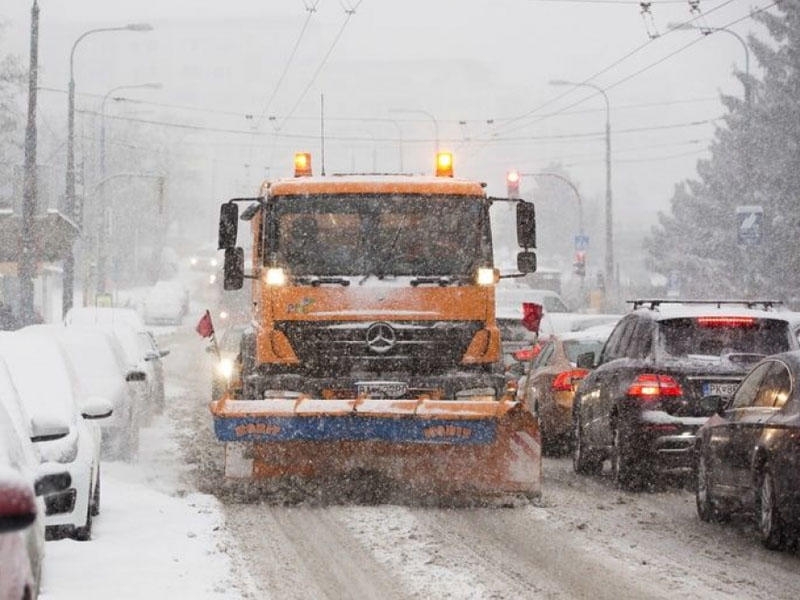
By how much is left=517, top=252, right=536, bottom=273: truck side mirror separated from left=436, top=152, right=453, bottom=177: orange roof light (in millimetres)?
1645

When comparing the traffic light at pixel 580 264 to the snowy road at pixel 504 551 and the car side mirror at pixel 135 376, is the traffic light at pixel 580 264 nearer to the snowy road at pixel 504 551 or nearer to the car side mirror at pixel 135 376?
the car side mirror at pixel 135 376

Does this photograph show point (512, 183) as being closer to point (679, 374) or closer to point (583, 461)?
point (583, 461)

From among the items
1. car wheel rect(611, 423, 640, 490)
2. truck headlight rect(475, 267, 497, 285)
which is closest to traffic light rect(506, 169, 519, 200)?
car wheel rect(611, 423, 640, 490)

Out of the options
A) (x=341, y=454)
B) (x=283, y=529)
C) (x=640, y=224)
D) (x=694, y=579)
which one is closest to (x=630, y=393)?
(x=341, y=454)

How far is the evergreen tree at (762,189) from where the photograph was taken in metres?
58.0

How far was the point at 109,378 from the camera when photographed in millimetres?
18172

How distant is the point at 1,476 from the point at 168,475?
12.8 meters

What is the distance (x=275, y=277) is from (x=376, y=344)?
3.53 ft

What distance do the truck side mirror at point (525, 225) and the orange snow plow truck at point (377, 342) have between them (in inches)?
0.6

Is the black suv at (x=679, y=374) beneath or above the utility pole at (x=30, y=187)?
beneath

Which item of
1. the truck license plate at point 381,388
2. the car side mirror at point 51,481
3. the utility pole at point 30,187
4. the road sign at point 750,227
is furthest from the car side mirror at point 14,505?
the road sign at point 750,227

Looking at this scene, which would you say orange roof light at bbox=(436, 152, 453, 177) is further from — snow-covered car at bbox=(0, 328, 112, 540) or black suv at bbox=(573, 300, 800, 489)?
snow-covered car at bbox=(0, 328, 112, 540)

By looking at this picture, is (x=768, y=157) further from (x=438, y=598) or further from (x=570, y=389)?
(x=438, y=598)

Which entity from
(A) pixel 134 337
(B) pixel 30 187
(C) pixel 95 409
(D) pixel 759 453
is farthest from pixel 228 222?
(B) pixel 30 187
